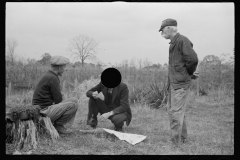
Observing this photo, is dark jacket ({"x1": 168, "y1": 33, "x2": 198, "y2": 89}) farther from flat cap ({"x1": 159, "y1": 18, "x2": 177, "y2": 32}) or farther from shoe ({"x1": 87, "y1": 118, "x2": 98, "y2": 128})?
shoe ({"x1": 87, "y1": 118, "x2": 98, "y2": 128})

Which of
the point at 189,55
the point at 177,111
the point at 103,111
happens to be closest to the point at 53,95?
the point at 103,111

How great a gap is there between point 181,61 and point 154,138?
1.57 metres

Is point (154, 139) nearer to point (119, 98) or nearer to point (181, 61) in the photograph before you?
point (119, 98)

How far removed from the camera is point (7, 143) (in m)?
3.79

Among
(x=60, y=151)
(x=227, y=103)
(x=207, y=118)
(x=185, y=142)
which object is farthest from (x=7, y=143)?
(x=227, y=103)

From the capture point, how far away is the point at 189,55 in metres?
3.89

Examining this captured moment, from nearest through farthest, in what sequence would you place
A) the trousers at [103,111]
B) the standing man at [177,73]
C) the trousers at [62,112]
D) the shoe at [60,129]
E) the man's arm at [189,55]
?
the man's arm at [189,55], the standing man at [177,73], the trousers at [62,112], the shoe at [60,129], the trousers at [103,111]

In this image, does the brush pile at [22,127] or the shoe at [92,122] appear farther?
the shoe at [92,122]

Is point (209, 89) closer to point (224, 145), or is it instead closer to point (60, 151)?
point (224, 145)

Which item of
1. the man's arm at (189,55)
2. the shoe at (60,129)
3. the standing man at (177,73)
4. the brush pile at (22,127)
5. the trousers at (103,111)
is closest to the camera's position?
the brush pile at (22,127)

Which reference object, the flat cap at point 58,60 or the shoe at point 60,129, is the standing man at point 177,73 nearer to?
the flat cap at point 58,60

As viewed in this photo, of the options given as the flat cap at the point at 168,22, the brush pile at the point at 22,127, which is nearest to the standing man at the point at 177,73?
the flat cap at the point at 168,22

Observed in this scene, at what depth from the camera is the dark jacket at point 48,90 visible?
410 centimetres

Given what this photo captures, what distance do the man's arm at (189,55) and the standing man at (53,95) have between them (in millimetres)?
2032
